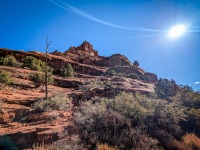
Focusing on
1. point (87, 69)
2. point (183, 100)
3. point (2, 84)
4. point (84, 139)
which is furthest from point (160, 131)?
point (87, 69)

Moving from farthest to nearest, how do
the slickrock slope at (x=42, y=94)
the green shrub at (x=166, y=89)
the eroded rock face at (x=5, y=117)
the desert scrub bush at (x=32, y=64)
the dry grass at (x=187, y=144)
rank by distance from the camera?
the desert scrub bush at (x=32, y=64) < the green shrub at (x=166, y=89) < the eroded rock face at (x=5, y=117) < the slickrock slope at (x=42, y=94) < the dry grass at (x=187, y=144)

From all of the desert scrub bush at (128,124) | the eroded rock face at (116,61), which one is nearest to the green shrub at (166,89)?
the desert scrub bush at (128,124)

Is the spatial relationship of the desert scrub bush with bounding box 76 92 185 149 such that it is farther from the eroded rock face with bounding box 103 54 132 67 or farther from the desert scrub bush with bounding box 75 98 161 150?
the eroded rock face with bounding box 103 54 132 67

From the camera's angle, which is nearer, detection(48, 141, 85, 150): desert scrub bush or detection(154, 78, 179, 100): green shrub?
detection(48, 141, 85, 150): desert scrub bush

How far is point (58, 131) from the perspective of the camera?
6340mm

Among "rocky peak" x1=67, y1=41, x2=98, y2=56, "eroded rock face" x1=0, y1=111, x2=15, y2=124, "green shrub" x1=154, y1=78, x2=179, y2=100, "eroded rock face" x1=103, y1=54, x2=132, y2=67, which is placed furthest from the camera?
"rocky peak" x1=67, y1=41, x2=98, y2=56

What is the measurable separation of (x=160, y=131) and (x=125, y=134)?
1.49 metres

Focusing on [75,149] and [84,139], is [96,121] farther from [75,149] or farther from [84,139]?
[75,149]

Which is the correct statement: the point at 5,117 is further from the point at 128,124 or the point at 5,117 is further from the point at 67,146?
the point at 128,124

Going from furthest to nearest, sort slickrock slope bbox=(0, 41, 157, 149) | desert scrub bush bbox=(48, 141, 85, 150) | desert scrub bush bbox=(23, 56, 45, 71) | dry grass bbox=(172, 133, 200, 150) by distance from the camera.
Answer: desert scrub bush bbox=(23, 56, 45, 71) → slickrock slope bbox=(0, 41, 157, 149) → dry grass bbox=(172, 133, 200, 150) → desert scrub bush bbox=(48, 141, 85, 150)

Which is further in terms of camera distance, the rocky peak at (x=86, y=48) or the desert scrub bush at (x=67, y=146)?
the rocky peak at (x=86, y=48)

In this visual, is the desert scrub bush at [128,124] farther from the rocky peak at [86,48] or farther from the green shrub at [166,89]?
the rocky peak at [86,48]

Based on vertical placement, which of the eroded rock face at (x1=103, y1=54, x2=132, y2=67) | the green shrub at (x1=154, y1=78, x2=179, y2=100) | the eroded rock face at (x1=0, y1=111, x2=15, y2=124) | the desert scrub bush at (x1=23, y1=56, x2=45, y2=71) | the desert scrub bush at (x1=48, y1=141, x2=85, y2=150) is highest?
the eroded rock face at (x1=103, y1=54, x2=132, y2=67)

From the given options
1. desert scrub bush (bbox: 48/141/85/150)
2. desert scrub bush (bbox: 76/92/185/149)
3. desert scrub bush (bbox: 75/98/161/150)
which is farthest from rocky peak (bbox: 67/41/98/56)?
desert scrub bush (bbox: 48/141/85/150)
